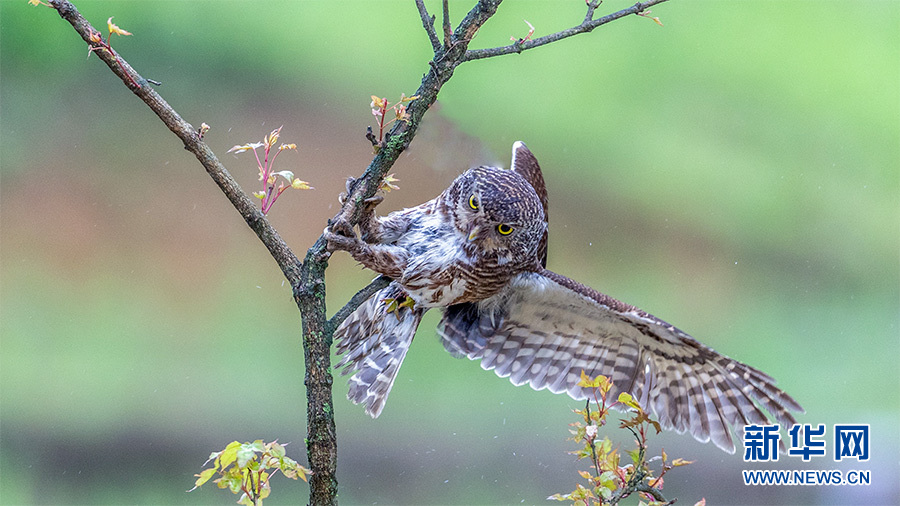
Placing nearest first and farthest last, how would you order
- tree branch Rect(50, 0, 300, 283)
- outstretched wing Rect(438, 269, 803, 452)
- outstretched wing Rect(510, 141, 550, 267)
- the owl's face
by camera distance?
tree branch Rect(50, 0, 300, 283), the owl's face, outstretched wing Rect(438, 269, 803, 452), outstretched wing Rect(510, 141, 550, 267)

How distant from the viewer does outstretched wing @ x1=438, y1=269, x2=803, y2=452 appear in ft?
7.14

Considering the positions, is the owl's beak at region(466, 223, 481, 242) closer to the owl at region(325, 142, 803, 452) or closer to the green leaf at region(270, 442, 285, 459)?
the owl at region(325, 142, 803, 452)

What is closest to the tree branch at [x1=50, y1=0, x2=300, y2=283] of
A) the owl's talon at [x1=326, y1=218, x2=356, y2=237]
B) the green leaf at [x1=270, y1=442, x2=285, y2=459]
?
the owl's talon at [x1=326, y1=218, x2=356, y2=237]

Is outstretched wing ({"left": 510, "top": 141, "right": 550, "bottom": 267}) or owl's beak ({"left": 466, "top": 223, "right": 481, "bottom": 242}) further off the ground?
outstretched wing ({"left": 510, "top": 141, "right": 550, "bottom": 267})

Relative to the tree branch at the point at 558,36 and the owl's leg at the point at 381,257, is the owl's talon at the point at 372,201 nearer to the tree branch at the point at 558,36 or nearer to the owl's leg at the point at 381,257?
the owl's leg at the point at 381,257

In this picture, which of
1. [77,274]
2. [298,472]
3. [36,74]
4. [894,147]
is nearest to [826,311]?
[894,147]

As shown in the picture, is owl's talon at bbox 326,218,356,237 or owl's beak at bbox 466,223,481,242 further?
owl's beak at bbox 466,223,481,242

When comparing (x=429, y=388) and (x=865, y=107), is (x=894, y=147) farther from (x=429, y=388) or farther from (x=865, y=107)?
(x=429, y=388)

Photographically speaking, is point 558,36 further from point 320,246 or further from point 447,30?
point 320,246

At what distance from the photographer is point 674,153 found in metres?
3.36

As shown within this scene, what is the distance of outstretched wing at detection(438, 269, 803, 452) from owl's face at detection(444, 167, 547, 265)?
0.79 feet

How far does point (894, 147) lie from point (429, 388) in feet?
7.60

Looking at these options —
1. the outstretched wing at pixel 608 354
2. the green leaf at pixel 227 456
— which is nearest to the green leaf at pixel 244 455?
the green leaf at pixel 227 456

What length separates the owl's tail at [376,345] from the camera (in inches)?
89.3
